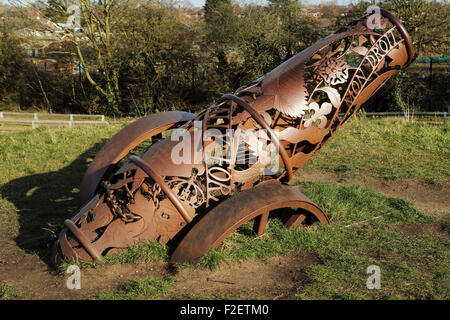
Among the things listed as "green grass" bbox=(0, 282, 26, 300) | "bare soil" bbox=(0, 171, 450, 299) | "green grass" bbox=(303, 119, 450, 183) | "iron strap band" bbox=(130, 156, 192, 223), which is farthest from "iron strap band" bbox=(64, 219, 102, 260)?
"green grass" bbox=(303, 119, 450, 183)

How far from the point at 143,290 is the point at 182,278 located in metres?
0.39

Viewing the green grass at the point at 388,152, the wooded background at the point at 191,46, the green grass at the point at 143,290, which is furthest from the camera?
the wooded background at the point at 191,46

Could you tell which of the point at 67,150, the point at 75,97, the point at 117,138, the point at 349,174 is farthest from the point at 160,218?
the point at 75,97

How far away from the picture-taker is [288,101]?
14.4ft

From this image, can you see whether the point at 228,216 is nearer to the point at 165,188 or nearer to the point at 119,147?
the point at 165,188

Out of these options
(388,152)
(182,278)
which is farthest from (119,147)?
(388,152)

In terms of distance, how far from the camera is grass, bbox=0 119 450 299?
375cm

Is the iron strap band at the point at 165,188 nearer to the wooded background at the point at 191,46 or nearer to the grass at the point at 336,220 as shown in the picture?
the grass at the point at 336,220

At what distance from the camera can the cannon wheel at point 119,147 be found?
16.8 ft

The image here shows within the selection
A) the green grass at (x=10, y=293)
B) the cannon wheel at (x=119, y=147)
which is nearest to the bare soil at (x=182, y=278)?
the green grass at (x=10, y=293)

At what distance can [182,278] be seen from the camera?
3.88 meters

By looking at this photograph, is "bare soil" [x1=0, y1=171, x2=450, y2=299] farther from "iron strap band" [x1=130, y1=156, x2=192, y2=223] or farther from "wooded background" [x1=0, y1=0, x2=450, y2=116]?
"wooded background" [x1=0, y1=0, x2=450, y2=116]

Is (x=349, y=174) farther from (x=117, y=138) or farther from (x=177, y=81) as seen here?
(x=177, y=81)

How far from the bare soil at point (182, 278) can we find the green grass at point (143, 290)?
0.25 feet
